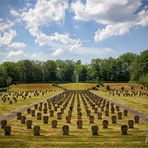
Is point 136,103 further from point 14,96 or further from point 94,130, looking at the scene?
point 14,96

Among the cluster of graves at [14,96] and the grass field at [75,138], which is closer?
the grass field at [75,138]

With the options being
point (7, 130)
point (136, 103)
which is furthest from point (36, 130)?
point (136, 103)

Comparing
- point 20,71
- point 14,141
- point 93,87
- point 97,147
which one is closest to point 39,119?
point 14,141

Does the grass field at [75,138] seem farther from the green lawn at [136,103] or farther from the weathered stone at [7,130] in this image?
the green lawn at [136,103]

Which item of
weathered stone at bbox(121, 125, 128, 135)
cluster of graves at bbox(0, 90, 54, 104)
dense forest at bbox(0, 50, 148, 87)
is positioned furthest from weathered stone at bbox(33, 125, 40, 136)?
dense forest at bbox(0, 50, 148, 87)

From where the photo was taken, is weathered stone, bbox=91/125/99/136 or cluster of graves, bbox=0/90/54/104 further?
cluster of graves, bbox=0/90/54/104

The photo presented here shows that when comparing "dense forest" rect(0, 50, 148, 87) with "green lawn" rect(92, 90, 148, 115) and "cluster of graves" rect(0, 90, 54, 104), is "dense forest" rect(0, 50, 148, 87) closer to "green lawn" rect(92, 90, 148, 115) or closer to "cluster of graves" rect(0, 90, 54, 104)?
"cluster of graves" rect(0, 90, 54, 104)

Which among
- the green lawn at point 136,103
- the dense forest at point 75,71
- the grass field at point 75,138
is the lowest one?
the grass field at point 75,138

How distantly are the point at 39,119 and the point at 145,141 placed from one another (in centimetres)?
1423

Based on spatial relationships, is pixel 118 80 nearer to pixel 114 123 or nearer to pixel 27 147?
pixel 114 123

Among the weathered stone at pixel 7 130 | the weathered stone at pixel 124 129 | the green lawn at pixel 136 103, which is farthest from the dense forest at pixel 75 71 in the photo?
the weathered stone at pixel 124 129

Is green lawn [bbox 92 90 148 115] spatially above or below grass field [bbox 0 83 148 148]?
above

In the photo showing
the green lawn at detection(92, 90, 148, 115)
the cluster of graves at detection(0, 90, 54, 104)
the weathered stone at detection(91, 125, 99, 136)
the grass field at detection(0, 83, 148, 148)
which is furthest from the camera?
the cluster of graves at detection(0, 90, 54, 104)

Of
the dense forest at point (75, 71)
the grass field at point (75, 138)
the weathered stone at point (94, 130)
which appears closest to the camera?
the grass field at point (75, 138)
